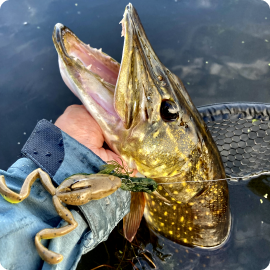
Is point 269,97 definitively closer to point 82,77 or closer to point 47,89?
point 82,77

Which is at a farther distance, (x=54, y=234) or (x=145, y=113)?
(x=145, y=113)

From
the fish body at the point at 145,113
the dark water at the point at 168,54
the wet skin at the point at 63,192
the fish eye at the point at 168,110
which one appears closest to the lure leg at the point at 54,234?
the wet skin at the point at 63,192

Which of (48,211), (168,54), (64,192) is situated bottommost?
(168,54)

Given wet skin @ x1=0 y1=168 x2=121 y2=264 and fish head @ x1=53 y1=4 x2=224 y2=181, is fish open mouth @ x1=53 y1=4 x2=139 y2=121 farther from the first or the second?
wet skin @ x1=0 y1=168 x2=121 y2=264

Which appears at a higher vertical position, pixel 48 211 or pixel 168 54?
pixel 48 211

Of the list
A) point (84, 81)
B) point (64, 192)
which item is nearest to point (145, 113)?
point (84, 81)

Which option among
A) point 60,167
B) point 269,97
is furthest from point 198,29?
point 60,167

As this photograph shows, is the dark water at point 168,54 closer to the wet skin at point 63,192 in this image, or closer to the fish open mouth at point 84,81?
the fish open mouth at point 84,81

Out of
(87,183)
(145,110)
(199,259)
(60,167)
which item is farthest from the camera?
(199,259)

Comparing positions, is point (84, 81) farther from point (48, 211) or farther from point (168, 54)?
point (168, 54)
